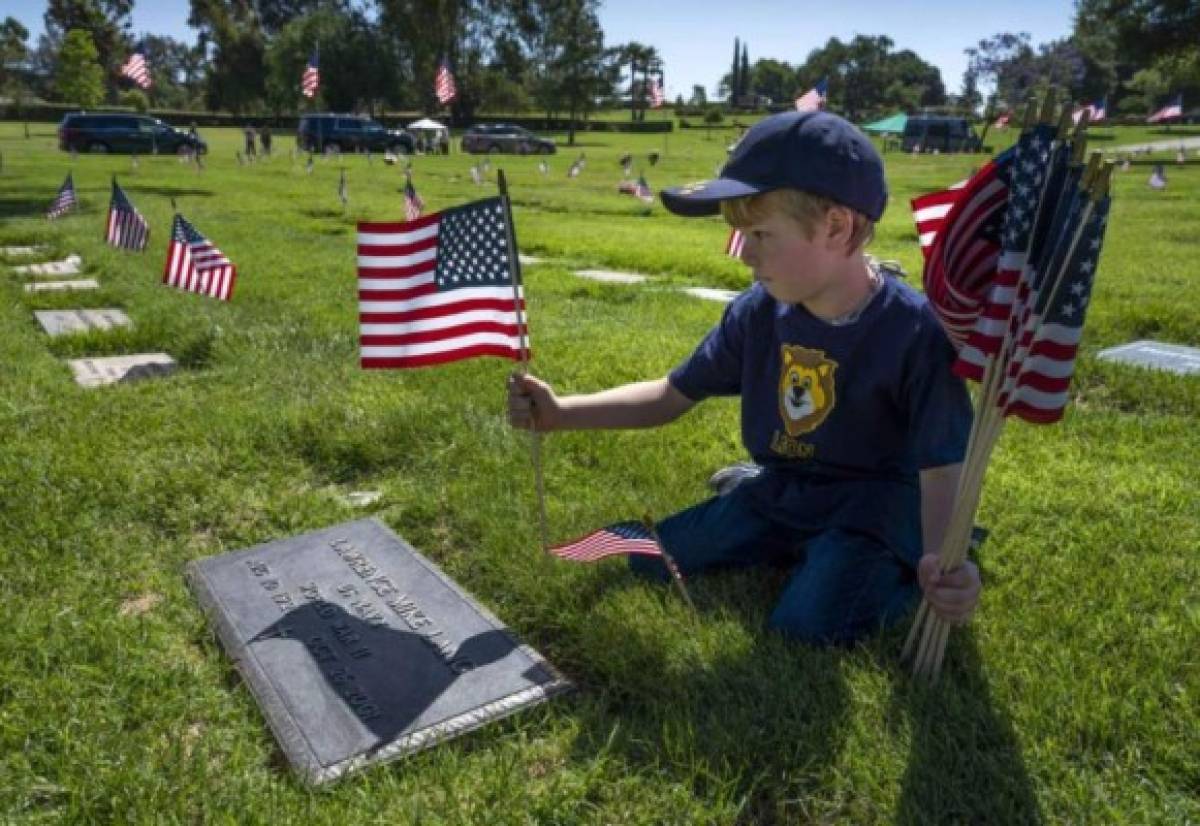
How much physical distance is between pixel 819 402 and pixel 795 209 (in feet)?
1.73

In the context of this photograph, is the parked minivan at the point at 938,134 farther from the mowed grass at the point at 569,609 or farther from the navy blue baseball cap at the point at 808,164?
the navy blue baseball cap at the point at 808,164

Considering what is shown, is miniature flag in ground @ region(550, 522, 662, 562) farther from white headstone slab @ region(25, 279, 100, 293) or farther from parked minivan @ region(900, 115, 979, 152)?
parked minivan @ region(900, 115, 979, 152)

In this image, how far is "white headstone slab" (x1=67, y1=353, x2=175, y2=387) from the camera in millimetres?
4273

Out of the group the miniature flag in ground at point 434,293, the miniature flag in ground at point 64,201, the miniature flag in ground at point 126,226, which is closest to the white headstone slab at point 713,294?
the miniature flag in ground at point 434,293

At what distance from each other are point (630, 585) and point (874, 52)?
9604 cm

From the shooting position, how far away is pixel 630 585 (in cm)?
241

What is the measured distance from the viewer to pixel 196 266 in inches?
212

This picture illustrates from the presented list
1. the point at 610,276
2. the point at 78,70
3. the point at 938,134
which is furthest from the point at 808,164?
the point at 78,70

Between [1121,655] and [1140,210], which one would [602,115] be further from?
[1121,655]

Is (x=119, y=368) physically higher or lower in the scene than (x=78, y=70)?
lower

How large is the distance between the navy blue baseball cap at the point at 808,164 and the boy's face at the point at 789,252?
0.08m

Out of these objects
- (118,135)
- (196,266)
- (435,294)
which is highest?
(118,135)

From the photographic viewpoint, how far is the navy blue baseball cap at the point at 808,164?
6.09 feet

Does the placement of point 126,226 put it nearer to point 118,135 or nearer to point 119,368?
point 119,368
